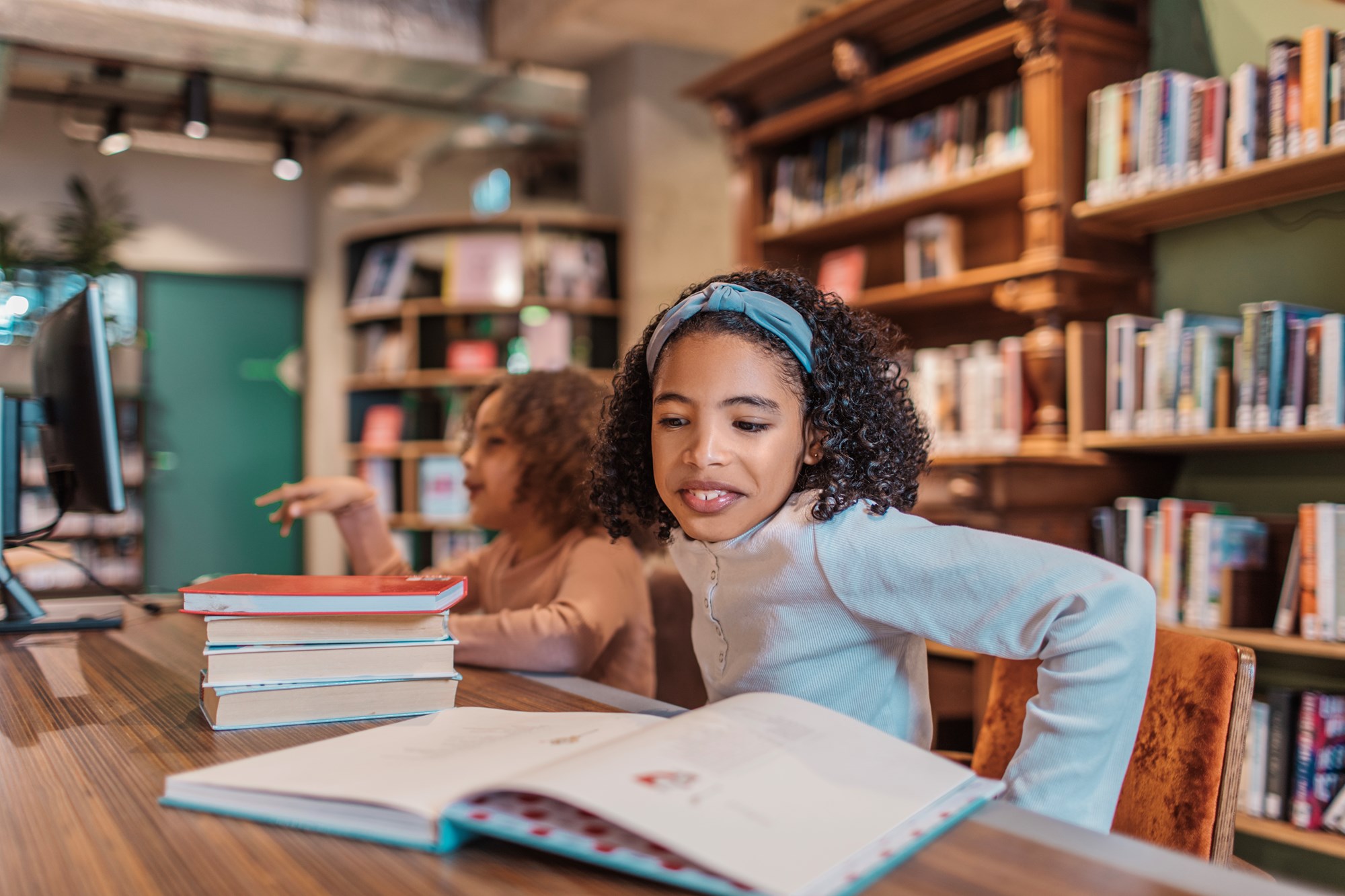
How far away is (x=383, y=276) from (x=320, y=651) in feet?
14.9

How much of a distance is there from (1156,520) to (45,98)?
20.9ft

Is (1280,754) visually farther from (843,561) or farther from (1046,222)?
(843,561)

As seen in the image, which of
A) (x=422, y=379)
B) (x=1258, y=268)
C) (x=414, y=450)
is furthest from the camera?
(x=414, y=450)

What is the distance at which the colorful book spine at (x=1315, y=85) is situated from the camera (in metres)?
2.03

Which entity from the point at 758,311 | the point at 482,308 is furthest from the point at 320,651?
the point at 482,308

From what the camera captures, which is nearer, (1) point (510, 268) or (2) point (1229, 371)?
(2) point (1229, 371)

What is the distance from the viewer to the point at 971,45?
8.97 ft

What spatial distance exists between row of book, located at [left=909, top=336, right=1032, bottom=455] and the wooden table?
6.66ft

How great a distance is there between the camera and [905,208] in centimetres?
304

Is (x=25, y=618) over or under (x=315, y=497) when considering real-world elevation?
under

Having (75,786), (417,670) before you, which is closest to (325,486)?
(417,670)

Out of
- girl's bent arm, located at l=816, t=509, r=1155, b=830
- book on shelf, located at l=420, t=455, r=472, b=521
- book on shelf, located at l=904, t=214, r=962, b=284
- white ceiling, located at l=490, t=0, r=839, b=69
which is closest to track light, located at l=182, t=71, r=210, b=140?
white ceiling, located at l=490, t=0, r=839, b=69

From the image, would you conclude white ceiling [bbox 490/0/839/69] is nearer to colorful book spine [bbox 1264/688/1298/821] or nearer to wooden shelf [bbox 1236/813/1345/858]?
colorful book spine [bbox 1264/688/1298/821]

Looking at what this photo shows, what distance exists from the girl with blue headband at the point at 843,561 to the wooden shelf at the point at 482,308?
369cm
